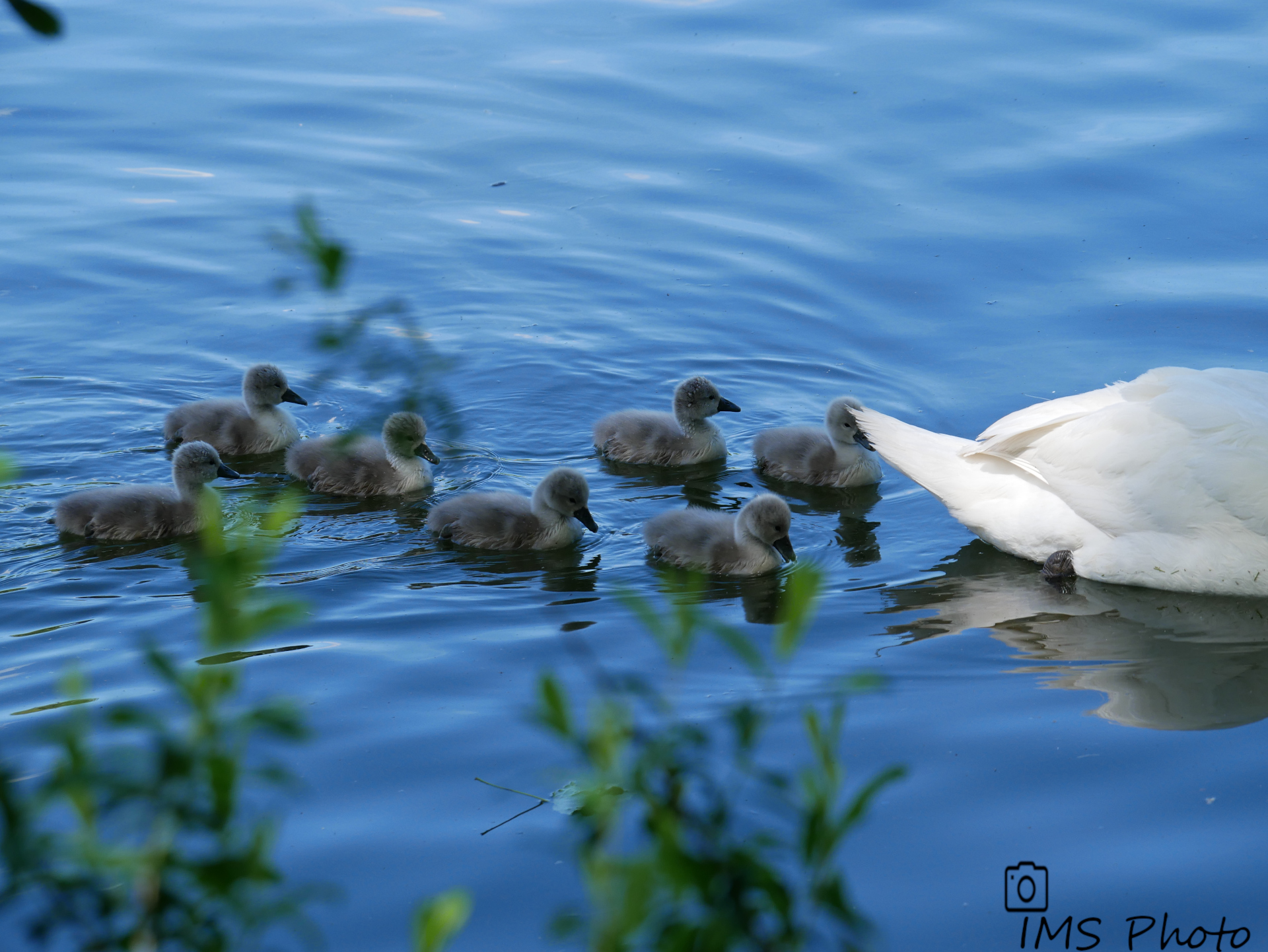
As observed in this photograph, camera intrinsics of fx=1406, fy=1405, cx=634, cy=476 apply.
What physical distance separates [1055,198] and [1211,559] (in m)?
5.37

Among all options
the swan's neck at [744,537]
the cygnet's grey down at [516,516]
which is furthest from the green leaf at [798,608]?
the cygnet's grey down at [516,516]

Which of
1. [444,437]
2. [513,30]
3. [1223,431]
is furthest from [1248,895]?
[513,30]

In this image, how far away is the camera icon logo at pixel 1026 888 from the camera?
388 cm

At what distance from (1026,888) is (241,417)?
5.04 metres

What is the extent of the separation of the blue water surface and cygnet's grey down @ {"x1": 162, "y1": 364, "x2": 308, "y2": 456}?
22 centimetres

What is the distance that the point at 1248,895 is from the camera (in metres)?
3.96

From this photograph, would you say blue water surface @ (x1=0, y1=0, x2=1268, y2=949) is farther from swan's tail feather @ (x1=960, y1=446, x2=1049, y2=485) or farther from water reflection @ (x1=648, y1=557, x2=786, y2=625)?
swan's tail feather @ (x1=960, y1=446, x2=1049, y2=485)

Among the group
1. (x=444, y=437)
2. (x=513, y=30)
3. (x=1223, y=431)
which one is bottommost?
(x=1223, y=431)

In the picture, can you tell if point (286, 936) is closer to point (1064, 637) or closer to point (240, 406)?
point (1064, 637)

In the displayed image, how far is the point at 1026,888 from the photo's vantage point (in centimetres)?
396

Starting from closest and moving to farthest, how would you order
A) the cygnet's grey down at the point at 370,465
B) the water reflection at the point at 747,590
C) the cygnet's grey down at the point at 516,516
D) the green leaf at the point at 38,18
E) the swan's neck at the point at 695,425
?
1. the green leaf at the point at 38,18
2. the water reflection at the point at 747,590
3. the cygnet's grey down at the point at 516,516
4. the cygnet's grey down at the point at 370,465
5. the swan's neck at the point at 695,425

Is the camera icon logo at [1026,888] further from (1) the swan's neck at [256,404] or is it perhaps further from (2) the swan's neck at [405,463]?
(1) the swan's neck at [256,404]

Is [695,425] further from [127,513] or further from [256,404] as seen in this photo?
[127,513]

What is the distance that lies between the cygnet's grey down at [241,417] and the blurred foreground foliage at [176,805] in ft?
20.9
